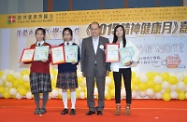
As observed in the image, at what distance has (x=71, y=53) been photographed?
3.82 metres

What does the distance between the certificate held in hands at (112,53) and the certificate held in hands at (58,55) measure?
2.07ft

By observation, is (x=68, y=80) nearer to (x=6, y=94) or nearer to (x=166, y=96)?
(x=166, y=96)

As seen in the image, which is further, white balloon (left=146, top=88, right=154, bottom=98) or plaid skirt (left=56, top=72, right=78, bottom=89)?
white balloon (left=146, top=88, right=154, bottom=98)

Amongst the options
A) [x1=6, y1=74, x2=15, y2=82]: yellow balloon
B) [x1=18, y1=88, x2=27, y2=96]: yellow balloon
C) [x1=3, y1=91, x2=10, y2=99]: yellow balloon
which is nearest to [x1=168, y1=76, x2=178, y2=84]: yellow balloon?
[x1=18, y1=88, x2=27, y2=96]: yellow balloon

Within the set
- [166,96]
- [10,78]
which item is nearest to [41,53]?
[10,78]

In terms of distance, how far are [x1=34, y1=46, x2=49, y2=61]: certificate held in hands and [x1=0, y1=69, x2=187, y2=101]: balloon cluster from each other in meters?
1.79

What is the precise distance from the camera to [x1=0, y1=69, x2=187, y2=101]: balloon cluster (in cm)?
537

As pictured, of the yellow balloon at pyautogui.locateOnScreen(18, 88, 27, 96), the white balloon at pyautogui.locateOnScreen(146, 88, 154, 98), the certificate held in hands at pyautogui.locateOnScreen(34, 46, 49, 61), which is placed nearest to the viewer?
the certificate held in hands at pyautogui.locateOnScreen(34, 46, 49, 61)

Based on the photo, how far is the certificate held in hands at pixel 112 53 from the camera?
3.72 m

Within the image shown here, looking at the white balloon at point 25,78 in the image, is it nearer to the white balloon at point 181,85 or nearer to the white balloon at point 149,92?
the white balloon at point 149,92

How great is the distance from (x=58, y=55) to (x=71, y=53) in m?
0.19

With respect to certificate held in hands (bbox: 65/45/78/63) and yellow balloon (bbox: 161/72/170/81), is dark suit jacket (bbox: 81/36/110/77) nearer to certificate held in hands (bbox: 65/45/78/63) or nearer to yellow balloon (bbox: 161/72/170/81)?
certificate held in hands (bbox: 65/45/78/63)

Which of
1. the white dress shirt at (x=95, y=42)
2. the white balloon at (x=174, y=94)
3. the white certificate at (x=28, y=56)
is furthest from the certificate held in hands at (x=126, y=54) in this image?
the white balloon at (x=174, y=94)

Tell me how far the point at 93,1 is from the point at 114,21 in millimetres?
1378
